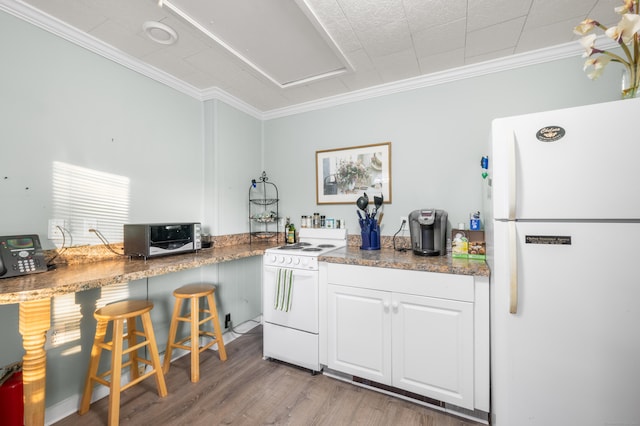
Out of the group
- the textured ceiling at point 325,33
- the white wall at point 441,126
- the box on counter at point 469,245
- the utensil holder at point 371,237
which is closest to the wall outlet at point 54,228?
the textured ceiling at point 325,33

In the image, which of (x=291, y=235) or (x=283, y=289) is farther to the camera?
(x=291, y=235)

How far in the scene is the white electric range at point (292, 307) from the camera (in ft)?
6.90

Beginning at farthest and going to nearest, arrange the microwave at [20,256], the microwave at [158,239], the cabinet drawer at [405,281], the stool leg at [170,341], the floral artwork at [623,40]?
1. the stool leg at [170,341]
2. the microwave at [158,239]
3. the cabinet drawer at [405,281]
4. the microwave at [20,256]
5. the floral artwork at [623,40]

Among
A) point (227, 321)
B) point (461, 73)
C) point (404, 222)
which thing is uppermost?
point (461, 73)

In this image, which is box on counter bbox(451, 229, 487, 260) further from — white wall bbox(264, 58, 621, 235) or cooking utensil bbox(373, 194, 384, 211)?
cooking utensil bbox(373, 194, 384, 211)

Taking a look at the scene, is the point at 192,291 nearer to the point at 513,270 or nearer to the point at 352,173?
the point at 352,173

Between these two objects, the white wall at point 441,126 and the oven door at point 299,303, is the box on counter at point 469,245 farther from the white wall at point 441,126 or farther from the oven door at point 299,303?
the oven door at point 299,303

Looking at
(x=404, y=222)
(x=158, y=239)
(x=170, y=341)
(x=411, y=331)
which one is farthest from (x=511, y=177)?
(x=170, y=341)

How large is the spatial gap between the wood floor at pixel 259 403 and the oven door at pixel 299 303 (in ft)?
1.26

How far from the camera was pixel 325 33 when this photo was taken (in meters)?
1.81

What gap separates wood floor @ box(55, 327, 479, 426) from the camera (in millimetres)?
1648

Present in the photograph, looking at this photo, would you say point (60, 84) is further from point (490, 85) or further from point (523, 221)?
point (490, 85)

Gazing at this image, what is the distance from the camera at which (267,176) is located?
3.33m

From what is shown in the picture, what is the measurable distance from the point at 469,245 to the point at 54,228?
274cm
